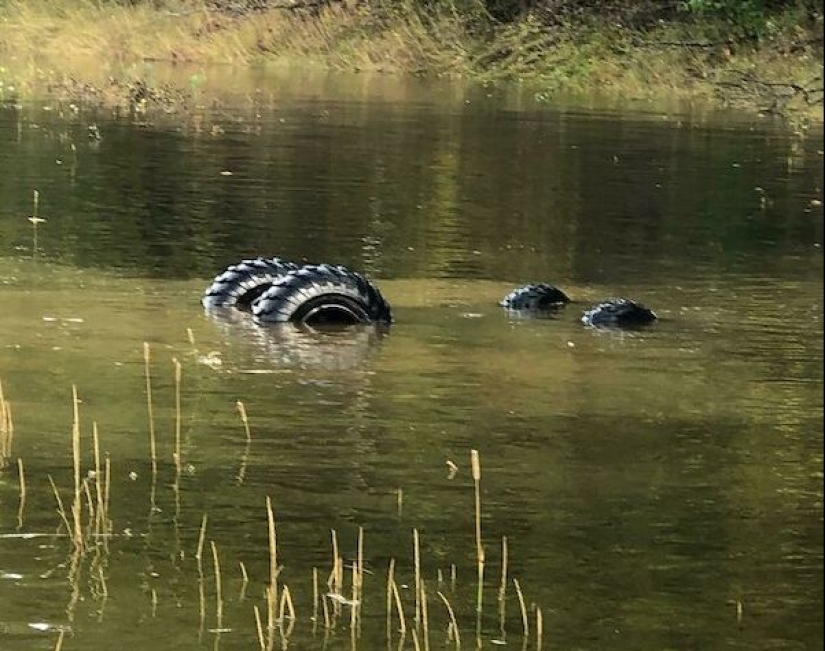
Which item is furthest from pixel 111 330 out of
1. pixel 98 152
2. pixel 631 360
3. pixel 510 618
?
pixel 98 152

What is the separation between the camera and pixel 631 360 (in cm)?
1348

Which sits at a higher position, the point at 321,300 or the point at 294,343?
the point at 321,300

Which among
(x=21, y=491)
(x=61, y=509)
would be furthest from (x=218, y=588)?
(x=21, y=491)

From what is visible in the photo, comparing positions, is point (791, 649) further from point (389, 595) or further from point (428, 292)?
point (428, 292)

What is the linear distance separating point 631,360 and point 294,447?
3.51 m

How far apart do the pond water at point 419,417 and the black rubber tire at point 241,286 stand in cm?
25

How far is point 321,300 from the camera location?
1455 cm

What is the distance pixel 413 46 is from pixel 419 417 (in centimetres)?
3480

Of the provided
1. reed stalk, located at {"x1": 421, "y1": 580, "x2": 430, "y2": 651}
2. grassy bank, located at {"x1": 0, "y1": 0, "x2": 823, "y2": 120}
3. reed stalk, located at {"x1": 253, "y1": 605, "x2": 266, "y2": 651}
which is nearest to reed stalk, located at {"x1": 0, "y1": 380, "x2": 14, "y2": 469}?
reed stalk, located at {"x1": 253, "y1": 605, "x2": 266, "y2": 651}

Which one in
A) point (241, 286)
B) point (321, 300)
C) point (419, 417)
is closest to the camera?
point (419, 417)

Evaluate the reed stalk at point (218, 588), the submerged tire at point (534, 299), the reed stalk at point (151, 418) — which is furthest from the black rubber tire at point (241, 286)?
the reed stalk at point (218, 588)

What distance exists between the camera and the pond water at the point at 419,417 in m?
8.08

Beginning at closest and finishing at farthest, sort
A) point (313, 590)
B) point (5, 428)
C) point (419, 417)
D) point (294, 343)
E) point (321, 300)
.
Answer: point (313, 590) → point (5, 428) → point (419, 417) → point (294, 343) → point (321, 300)

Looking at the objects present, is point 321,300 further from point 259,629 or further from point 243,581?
point 259,629
